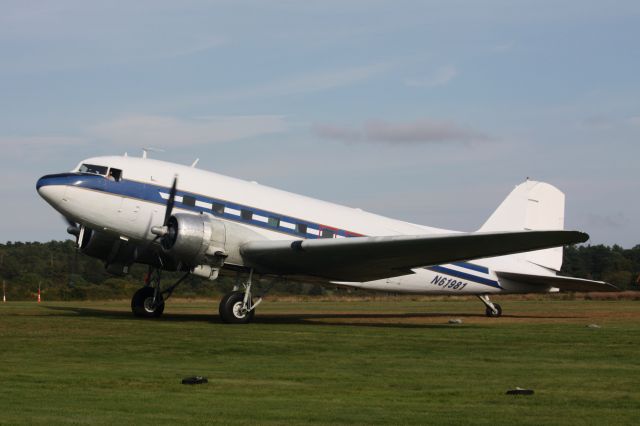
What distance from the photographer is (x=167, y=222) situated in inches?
927

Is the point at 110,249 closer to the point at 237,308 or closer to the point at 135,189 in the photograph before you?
the point at 135,189

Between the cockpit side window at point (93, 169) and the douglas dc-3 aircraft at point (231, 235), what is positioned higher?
the cockpit side window at point (93, 169)

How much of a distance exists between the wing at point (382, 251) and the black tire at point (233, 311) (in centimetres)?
109

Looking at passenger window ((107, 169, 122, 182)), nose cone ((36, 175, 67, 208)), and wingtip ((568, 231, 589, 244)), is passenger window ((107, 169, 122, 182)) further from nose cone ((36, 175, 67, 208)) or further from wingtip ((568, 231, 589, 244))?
wingtip ((568, 231, 589, 244))

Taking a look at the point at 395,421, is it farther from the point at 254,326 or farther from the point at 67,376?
the point at 254,326

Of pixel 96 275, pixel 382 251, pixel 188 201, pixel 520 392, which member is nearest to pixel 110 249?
pixel 188 201

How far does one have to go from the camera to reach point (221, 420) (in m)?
9.45

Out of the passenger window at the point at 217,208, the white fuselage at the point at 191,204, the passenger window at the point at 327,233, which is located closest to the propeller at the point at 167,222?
the white fuselage at the point at 191,204

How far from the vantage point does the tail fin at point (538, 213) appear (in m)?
31.0

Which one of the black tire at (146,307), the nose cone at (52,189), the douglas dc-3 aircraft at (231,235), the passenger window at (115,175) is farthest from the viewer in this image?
the black tire at (146,307)

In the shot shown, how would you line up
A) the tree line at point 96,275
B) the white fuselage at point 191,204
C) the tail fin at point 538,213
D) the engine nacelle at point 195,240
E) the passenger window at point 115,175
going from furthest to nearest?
the tree line at point 96,275
the tail fin at point 538,213
the passenger window at point 115,175
the white fuselage at point 191,204
the engine nacelle at point 195,240

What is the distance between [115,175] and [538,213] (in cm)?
1476

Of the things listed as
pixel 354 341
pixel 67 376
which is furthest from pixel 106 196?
pixel 67 376

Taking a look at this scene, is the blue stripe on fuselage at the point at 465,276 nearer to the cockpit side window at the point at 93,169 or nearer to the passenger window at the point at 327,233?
the passenger window at the point at 327,233
